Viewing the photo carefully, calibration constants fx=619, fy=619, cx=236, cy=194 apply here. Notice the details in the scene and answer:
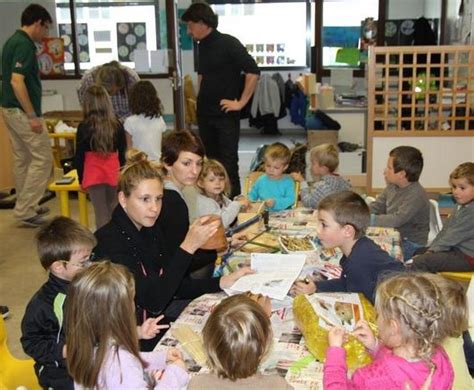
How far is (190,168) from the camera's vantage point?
2.93m

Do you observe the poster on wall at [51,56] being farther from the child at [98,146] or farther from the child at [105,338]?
the child at [105,338]

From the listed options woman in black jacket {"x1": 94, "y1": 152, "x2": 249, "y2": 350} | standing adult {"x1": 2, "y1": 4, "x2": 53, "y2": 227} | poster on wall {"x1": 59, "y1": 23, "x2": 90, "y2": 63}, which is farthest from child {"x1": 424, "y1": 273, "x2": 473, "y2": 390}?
poster on wall {"x1": 59, "y1": 23, "x2": 90, "y2": 63}

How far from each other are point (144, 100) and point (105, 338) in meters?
3.59

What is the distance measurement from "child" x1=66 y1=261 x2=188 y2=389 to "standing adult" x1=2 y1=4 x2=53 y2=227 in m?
3.80

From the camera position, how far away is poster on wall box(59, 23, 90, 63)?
29.7 ft

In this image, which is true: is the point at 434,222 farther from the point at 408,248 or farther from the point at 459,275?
the point at 459,275

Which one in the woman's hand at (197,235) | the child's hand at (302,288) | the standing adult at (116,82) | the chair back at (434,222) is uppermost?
the standing adult at (116,82)

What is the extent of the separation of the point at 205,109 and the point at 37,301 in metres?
3.22

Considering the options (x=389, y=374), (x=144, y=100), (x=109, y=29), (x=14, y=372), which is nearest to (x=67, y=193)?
(x=144, y=100)

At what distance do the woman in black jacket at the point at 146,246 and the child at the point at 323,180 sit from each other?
1.32 m

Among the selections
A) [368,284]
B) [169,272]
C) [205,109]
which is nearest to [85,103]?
[205,109]

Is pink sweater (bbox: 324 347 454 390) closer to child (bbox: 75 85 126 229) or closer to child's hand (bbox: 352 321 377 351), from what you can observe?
child's hand (bbox: 352 321 377 351)

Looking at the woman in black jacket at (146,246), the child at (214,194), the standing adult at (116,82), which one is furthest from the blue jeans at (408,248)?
the standing adult at (116,82)

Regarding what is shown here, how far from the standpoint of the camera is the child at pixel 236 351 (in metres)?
1.50
